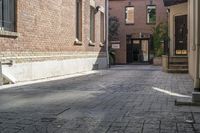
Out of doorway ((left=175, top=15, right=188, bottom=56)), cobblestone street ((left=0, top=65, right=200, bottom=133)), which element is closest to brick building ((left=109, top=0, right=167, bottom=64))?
doorway ((left=175, top=15, right=188, bottom=56))

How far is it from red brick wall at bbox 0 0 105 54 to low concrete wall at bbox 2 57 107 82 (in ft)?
1.85

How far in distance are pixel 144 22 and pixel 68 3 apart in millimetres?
18545

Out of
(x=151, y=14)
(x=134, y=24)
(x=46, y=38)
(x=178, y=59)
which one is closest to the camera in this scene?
(x=46, y=38)

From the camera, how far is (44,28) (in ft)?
53.8

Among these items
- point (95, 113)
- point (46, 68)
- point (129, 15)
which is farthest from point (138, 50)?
point (95, 113)

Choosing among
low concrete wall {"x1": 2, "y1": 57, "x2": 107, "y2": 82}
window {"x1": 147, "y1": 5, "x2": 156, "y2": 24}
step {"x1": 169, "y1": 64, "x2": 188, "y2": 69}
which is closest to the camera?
low concrete wall {"x1": 2, "y1": 57, "x2": 107, "y2": 82}

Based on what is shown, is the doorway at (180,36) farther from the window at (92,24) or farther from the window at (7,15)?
the window at (7,15)

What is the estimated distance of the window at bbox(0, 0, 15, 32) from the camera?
13.5 meters

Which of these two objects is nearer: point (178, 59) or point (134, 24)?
point (178, 59)

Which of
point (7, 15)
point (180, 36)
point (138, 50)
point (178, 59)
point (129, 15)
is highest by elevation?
point (129, 15)

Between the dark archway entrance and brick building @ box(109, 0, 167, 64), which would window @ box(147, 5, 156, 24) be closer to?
brick building @ box(109, 0, 167, 64)

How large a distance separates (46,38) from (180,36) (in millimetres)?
8842

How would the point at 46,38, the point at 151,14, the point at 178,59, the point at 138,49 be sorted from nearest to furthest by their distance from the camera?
the point at 46,38 → the point at 178,59 → the point at 151,14 → the point at 138,49

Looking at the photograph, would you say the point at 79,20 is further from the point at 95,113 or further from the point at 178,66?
the point at 95,113
